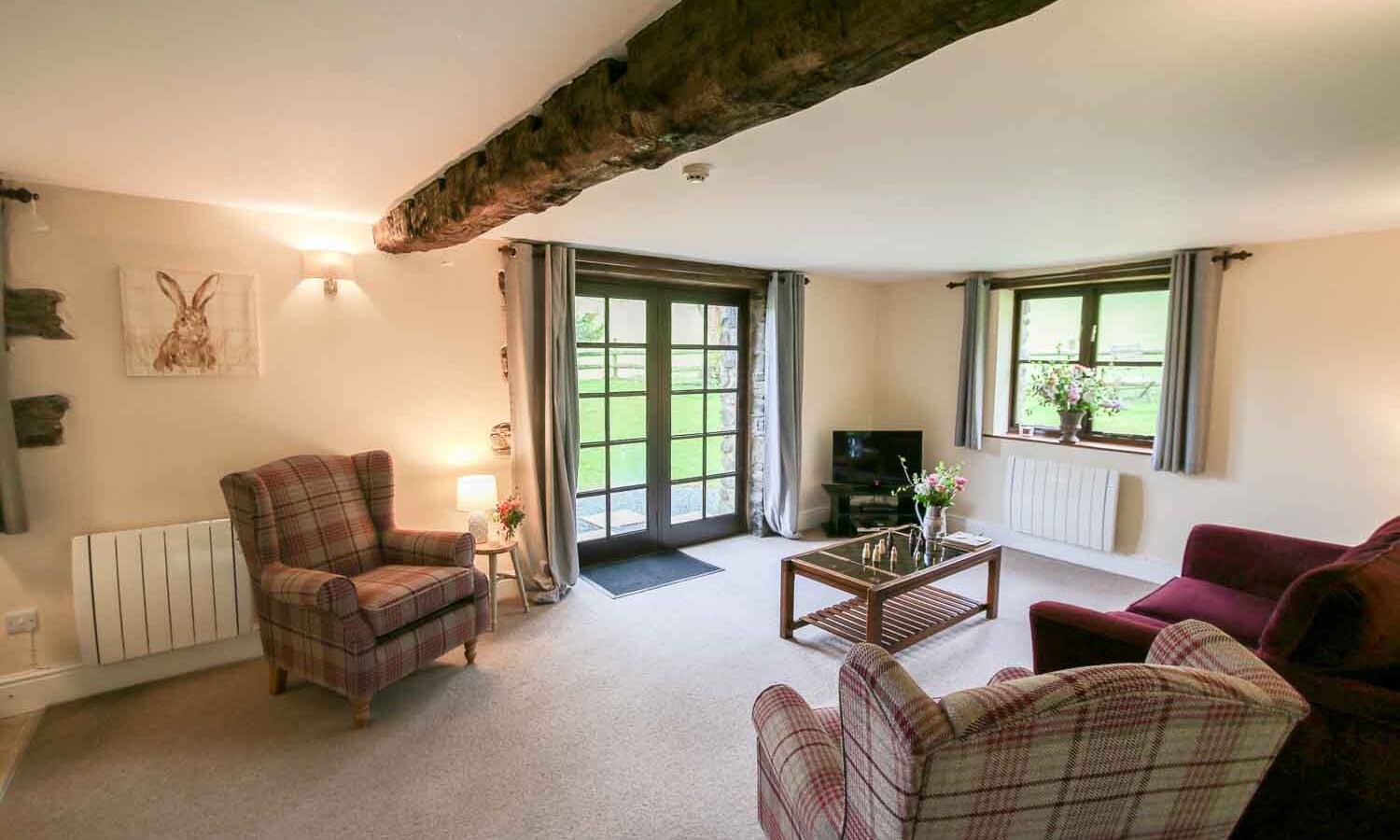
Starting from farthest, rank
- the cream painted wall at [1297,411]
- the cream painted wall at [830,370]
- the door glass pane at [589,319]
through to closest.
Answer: the cream painted wall at [830,370], the door glass pane at [589,319], the cream painted wall at [1297,411]

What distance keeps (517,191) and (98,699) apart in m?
2.96

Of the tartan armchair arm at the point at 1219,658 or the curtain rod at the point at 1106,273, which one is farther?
the curtain rod at the point at 1106,273

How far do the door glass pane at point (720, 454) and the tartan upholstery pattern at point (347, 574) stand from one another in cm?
229

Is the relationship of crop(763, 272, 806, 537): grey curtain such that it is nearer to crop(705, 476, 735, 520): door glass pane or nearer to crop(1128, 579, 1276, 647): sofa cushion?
crop(705, 476, 735, 520): door glass pane

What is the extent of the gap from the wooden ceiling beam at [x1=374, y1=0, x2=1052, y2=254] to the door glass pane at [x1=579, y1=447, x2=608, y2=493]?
241 cm

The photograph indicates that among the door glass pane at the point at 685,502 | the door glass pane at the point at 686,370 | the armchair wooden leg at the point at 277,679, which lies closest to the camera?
the armchair wooden leg at the point at 277,679

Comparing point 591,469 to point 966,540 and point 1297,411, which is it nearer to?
point 966,540

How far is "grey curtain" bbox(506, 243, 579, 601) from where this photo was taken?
378 cm

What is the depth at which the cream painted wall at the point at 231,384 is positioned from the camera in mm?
2674

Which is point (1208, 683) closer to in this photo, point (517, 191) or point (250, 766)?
point (517, 191)

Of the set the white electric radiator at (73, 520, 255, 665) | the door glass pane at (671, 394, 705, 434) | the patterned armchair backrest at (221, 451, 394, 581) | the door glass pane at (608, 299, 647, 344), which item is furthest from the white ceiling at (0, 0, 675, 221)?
the door glass pane at (671, 394, 705, 434)

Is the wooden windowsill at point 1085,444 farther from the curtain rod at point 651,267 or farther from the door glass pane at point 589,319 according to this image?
the door glass pane at point 589,319

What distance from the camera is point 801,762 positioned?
146cm

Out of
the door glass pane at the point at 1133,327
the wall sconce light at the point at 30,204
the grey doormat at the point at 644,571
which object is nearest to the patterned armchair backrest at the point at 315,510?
the wall sconce light at the point at 30,204
